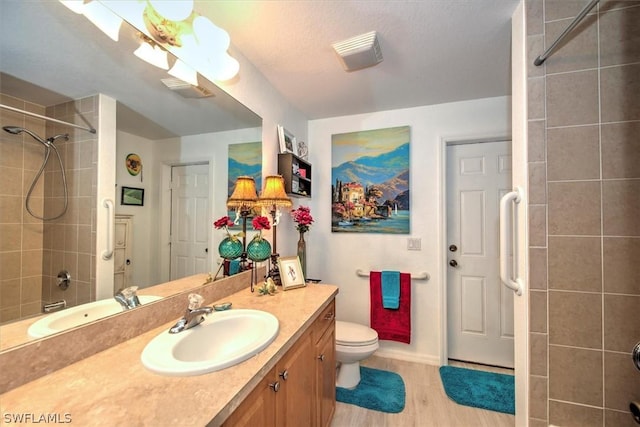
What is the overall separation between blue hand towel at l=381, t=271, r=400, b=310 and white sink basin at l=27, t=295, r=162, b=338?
6.17 ft

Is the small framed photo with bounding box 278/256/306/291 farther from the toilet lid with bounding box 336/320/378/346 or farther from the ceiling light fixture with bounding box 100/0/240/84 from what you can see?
the ceiling light fixture with bounding box 100/0/240/84

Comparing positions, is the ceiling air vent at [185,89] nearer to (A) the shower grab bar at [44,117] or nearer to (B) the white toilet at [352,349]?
(A) the shower grab bar at [44,117]

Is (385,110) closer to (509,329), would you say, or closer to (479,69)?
(479,69)

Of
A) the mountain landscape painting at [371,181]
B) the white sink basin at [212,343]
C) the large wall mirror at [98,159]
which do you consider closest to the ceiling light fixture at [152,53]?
the large wall mirror at [98,159]

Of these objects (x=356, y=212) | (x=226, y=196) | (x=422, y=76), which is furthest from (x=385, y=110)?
(x=226, y=196)

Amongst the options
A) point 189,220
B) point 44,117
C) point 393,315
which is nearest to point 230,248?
point 189,220

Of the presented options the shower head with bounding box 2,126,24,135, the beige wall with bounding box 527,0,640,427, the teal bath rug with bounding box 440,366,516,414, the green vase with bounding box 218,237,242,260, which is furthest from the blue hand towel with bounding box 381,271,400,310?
the shower head with bounding box 2,126,24,135

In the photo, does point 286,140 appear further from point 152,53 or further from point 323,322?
point 323,322

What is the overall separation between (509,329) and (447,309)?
495mm

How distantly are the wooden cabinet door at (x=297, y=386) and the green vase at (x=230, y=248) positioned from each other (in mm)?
625

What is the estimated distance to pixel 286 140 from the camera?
206cm

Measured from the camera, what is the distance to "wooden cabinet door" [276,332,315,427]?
0.88 metres

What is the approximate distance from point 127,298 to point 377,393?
5.75ft

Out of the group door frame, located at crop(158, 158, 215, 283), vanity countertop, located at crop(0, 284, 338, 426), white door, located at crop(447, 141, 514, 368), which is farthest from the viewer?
white door, located at crop(447, 141, 514, 368)
